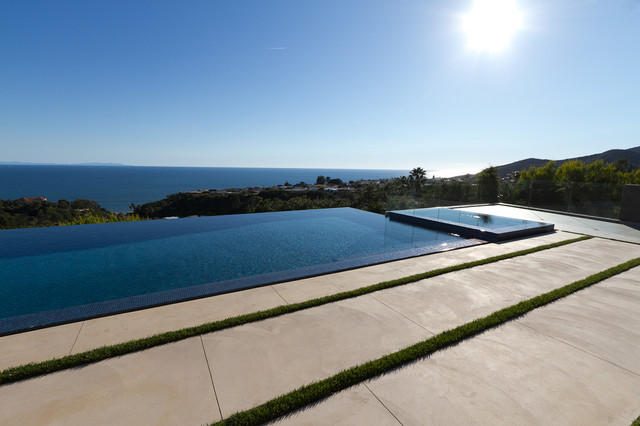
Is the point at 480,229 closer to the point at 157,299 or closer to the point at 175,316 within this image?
the point at 175,316

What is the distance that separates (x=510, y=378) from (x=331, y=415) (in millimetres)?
1640

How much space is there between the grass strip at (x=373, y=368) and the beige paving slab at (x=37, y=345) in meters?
2.10

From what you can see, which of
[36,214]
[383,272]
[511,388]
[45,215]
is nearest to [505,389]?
[511,388]

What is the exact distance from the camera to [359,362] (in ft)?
8.15

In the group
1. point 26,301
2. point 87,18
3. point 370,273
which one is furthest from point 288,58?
point 26,301

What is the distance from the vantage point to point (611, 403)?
210 centimetres

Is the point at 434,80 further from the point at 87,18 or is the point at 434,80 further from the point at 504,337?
the point at 87,18

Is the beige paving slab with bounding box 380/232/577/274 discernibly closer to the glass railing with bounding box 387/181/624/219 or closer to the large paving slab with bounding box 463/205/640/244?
the large paving slab with bounding box 463/205/640/244

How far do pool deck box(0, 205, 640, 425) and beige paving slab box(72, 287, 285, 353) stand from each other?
0.02 m

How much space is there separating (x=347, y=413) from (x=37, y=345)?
3214 millimetres

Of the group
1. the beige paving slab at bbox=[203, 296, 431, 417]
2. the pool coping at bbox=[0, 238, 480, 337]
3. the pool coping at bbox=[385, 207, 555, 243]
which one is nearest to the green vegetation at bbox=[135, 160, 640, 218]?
the pool coping at bbox=[385, 207, 555, 243]

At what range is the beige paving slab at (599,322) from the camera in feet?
8.99

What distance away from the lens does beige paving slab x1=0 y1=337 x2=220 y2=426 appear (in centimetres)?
190

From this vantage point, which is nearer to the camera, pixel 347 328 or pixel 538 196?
pixel 347 328
